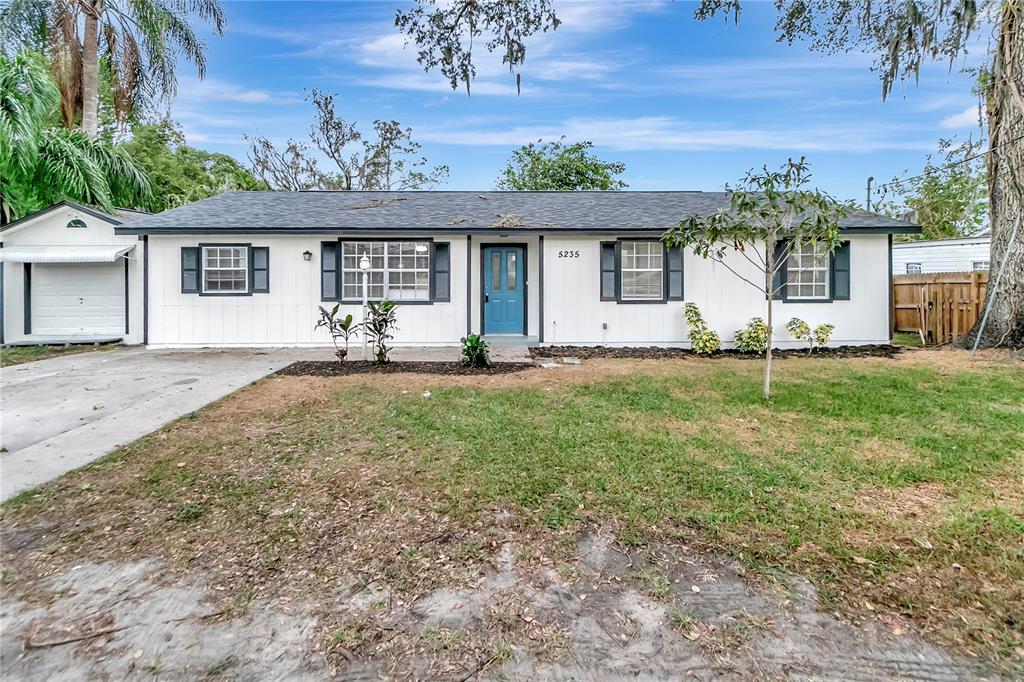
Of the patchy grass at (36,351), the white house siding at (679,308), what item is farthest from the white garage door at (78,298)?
the white house siding at (679,308)

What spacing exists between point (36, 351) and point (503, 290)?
31.5ft

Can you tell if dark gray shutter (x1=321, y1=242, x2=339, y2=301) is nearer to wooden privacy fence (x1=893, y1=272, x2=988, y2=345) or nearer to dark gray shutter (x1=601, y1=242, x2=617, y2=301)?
dark gray shutter (x1=601, y1=242, x2=617, y2=301)

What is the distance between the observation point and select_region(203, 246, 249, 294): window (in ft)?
34.1

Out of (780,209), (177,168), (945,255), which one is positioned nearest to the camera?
(780,209)

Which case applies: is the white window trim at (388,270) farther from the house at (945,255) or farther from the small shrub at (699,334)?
the house at (945,255)

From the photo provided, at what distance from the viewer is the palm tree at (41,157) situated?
39.6ft

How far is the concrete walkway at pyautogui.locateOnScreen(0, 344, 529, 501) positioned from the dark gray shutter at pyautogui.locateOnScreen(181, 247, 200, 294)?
1.27 m

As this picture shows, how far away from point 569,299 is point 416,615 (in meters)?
8.82

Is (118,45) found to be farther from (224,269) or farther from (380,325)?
(380,325)

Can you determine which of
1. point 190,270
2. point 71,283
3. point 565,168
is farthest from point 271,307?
point 565,168

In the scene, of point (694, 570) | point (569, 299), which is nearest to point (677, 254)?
point (569, 299)

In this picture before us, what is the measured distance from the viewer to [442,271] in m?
10.6

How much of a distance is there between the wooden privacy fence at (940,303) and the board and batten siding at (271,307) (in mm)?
10290

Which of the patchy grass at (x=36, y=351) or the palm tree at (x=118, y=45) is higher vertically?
the palm tree at (x=118, y=45)
